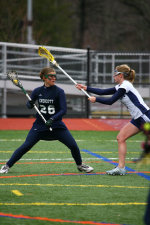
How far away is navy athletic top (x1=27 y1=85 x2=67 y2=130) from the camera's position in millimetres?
8766

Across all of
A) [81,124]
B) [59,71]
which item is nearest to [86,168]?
[81,124]

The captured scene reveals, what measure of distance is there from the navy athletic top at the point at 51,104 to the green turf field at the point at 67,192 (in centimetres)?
87

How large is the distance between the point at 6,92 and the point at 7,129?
3.90m

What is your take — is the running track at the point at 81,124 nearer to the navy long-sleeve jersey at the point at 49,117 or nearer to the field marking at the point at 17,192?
the navy long-sleeve jersey at the point at 49,117

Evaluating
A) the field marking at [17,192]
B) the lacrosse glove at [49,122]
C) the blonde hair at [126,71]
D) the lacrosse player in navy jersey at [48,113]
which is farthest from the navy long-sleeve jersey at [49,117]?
the field marking at [17,192]

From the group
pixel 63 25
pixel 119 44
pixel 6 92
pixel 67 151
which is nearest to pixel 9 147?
pixel 67 151

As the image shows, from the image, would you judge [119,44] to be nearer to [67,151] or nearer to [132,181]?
[67,151]

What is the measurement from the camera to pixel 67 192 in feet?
25.0

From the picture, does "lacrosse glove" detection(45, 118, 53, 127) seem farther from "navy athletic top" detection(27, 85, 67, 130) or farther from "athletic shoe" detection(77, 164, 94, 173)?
"athletic shoe" detection(77, 164, 94, 173)

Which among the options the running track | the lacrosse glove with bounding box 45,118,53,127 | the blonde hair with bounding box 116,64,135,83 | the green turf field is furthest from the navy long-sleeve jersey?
the running track

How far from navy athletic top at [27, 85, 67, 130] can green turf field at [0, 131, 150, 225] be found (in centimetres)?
87

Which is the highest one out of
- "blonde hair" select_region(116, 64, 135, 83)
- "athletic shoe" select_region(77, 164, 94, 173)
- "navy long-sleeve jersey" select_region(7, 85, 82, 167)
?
"blonde hair" select_region(116, 64, 135, 83)

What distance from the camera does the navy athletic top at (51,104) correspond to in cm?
877

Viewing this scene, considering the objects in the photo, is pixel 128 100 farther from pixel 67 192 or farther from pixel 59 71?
pixel 59 71
